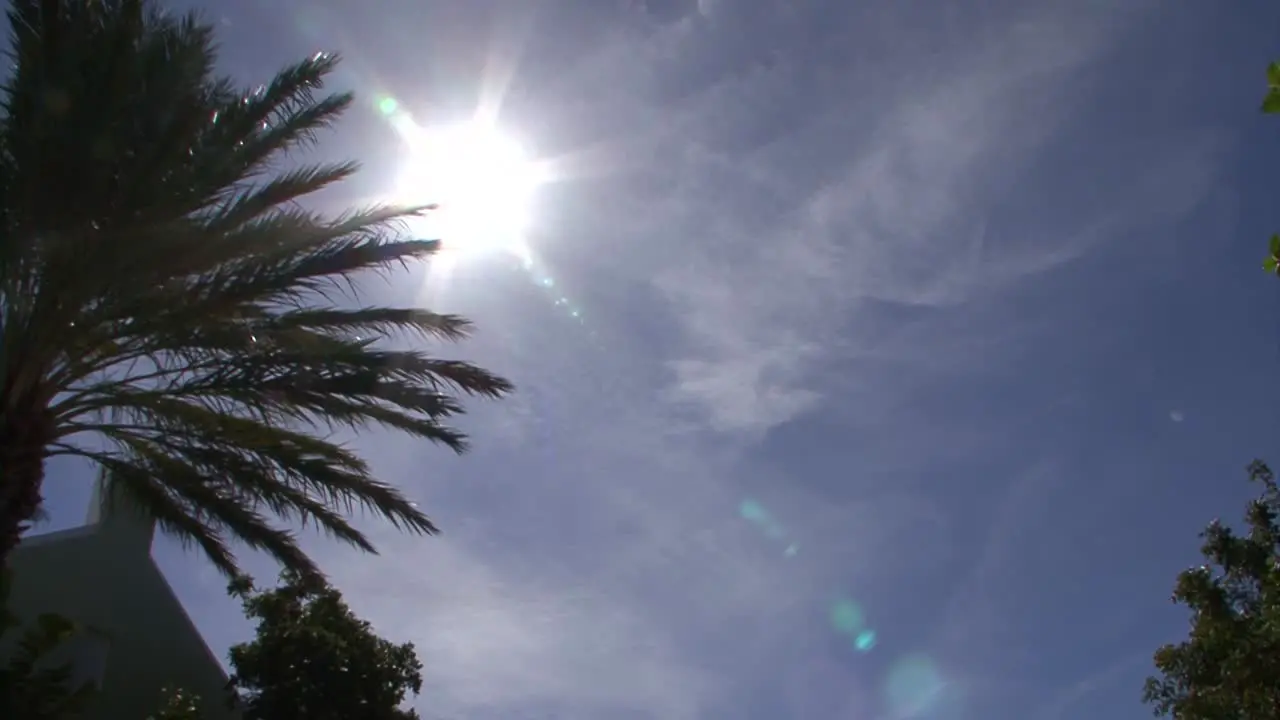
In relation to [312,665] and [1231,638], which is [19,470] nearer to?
[312,665]

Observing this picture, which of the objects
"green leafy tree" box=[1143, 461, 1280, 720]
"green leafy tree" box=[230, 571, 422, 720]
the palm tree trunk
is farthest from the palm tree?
"green leafy tree" box=[1143, 461, 1280, 720]

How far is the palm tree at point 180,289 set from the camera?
8.36 metres

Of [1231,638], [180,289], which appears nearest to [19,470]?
[180,289]

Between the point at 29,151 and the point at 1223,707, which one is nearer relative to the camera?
the point at 29,151

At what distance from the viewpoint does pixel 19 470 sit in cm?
882

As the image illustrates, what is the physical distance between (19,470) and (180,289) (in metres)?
1.97

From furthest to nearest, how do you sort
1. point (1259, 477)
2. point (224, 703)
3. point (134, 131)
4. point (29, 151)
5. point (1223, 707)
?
point (224, 703), point (1259, 477), point (1223, 707), point (134, 131), point (29, 151)

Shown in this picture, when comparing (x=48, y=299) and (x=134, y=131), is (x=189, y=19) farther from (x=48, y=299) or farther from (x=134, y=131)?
(x=48, y=299)

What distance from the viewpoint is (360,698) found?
14.0 m

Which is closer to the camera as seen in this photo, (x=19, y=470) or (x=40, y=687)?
(x=19, y=470)

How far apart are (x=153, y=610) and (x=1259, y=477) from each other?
14.5m

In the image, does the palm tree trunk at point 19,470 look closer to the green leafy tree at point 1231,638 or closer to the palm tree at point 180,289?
the palm tree at point 180,289

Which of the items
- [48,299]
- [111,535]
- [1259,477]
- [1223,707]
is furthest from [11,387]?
[1259,477]

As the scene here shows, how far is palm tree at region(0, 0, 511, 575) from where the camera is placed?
8359 millimetres
